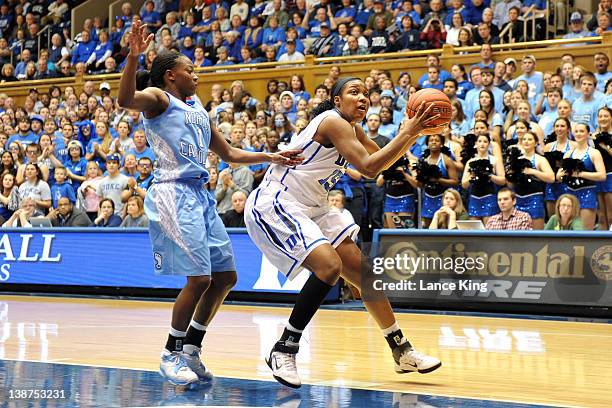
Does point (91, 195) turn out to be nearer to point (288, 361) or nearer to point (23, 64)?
point (23, 64)

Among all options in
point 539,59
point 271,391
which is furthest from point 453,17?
point 271,391

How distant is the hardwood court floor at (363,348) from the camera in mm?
6078

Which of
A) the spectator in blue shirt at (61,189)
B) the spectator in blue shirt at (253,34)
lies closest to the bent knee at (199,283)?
the spectator in blue shirt at (61,189)

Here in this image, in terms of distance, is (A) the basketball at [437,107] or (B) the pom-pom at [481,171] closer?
(A) the basketball at [437,107]

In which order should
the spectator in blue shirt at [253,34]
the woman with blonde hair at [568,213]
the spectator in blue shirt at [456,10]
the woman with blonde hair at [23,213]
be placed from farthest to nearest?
the spectator in blue shirt at [253,34]
the spectator in blue shirt at [456,10]
the woman with blonde hair at [23,213]
the woman with blonde hair at [568,213]

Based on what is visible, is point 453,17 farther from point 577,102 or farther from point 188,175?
point 188,175

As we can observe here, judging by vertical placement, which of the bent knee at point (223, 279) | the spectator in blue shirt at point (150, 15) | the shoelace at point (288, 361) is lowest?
the spectator in blue shirt at point (150, 15)

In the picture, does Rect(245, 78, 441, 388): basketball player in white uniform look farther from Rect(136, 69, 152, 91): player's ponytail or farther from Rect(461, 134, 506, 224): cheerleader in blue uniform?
Rect(461, 134, 506, 224): cheerleader in blue uniform

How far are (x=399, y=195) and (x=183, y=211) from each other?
7392 millimetres

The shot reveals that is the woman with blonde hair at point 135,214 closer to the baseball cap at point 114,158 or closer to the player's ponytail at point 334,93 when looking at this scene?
the baseball cap at point 114,158

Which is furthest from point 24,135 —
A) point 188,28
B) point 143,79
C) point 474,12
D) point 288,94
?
point 143,79

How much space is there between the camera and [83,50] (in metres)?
23.6

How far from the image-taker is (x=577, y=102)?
513 inches

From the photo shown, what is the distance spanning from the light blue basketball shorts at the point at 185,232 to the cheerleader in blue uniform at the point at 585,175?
6.57 m
